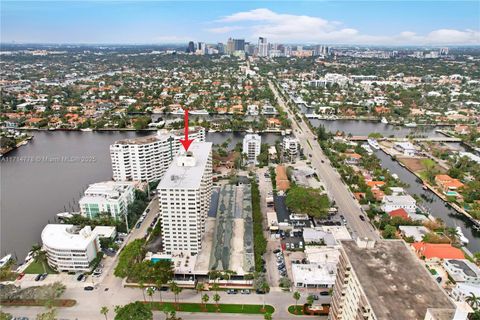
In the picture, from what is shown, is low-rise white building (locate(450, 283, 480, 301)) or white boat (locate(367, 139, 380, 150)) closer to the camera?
low-rise white building (locate(450, 283, 480, 301))

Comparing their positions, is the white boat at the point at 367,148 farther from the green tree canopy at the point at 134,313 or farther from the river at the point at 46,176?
the green tree canopy at the point at 134,313

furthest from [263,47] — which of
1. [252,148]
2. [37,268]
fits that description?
[37,268]

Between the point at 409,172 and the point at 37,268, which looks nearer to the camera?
the point at 37,268

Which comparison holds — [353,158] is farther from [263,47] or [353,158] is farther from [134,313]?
[263,47]

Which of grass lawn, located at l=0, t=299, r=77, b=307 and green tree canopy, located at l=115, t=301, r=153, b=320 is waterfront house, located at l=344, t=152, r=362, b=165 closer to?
green tree canopy, located at l=115, t=301, r=153, b=320

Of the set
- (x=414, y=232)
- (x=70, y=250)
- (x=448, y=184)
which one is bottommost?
(x=414, y=232)

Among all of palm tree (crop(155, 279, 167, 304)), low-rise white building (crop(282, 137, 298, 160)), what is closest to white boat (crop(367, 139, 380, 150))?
low-rise white building (crop(282, 137, 298, 160))

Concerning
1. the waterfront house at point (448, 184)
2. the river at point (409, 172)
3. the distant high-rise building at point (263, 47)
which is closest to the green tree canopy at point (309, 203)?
the river at point (409, 172)
